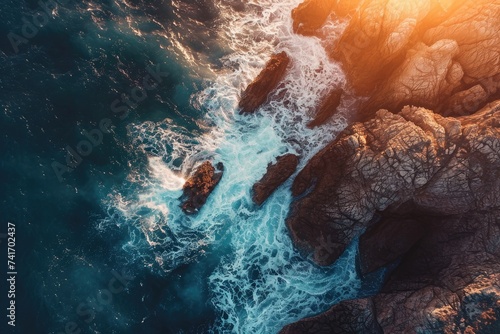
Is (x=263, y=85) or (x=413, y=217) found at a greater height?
(x=263, y=85)

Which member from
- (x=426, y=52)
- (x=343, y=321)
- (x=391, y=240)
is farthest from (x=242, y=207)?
(x=426, y=52)

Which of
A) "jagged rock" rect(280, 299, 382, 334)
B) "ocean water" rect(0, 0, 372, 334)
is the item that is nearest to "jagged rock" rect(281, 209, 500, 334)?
"jagged rock" rect(280, 299, 382, 334)

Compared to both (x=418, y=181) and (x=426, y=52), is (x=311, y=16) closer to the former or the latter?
(x=426, y=52)

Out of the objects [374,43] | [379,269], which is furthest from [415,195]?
[374,43]

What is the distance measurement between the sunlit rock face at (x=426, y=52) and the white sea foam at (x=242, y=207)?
4.41m

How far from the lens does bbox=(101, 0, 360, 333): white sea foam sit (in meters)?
34.7

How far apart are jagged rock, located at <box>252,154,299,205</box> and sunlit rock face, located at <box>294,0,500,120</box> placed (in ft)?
30.1

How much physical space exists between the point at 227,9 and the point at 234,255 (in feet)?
98.4

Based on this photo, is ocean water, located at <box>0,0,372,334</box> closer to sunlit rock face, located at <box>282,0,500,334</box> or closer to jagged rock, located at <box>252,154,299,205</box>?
jagged rock, located at <box>252,154,299,205</box>

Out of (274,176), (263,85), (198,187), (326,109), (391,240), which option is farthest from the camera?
(263,85)

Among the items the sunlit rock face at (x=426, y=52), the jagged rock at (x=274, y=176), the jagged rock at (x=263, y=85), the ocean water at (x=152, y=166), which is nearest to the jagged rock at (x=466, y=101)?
the sunlit rock face at (x=426, y=52)

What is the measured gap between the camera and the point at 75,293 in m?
32.7

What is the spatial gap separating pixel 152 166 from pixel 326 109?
63.7 feet

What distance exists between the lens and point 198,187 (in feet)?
121
